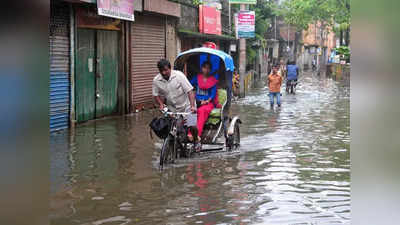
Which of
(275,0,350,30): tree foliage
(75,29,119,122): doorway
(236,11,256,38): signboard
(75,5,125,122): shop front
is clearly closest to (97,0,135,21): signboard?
(75,5,125,122): shop front

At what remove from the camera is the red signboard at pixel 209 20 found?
25828mm

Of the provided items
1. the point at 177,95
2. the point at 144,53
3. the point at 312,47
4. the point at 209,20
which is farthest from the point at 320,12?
the point at 177,95

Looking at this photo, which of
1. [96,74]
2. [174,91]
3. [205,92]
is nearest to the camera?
[174,91]

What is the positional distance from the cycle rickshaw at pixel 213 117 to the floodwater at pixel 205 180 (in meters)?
0.27

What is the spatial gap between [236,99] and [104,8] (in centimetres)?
1021

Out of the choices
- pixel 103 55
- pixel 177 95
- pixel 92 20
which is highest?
pixel 92 20

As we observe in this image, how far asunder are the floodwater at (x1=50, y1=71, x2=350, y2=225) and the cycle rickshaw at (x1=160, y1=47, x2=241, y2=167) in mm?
269

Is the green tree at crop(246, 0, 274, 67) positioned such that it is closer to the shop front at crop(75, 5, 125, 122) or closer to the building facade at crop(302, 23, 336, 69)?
the shop front at crop(75, 5, 125, 122)

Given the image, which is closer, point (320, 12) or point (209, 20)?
point (209, 20)

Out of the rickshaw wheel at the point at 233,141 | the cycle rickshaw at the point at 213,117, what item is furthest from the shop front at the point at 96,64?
the rickshaw wheel at the point at 233,141

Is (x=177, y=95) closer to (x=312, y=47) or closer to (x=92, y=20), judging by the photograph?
(x=92, y=20)

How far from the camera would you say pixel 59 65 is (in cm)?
1354

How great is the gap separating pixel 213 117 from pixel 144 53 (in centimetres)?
907
